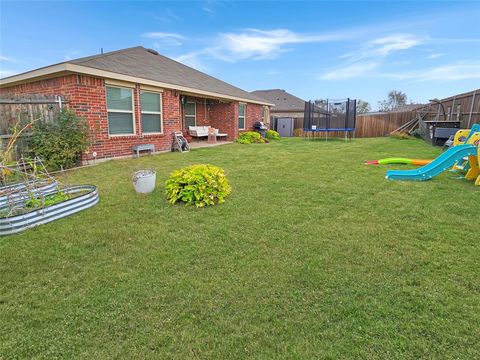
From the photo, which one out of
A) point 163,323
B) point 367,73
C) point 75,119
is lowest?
point 163,323

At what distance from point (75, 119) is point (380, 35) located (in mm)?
13349

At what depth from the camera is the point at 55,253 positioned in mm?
2617

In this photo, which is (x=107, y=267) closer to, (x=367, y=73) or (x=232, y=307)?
(x=232, y=307)

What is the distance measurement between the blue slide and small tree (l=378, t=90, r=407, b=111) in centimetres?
5966

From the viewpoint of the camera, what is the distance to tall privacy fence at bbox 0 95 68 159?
5.97 meters

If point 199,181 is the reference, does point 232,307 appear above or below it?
below

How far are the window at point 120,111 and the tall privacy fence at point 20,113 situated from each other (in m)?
1.56

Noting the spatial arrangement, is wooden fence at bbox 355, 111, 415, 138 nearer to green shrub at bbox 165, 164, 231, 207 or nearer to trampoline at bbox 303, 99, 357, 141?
trampoline at bbox 303, 99, 357, 141

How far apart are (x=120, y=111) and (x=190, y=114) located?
559 cm

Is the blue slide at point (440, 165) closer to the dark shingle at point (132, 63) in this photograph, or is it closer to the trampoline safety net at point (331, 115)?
the dark shingle at point (132, 63)

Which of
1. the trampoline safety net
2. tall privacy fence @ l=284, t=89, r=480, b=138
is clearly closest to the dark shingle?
the trampoline safety net

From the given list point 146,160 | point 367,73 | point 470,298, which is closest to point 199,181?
point 470,298

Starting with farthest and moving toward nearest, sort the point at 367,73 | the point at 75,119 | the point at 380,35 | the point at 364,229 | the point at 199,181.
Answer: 1. the point at 367,73
2. the point at 380,35
3. the point at 75,119
4. the point at 199,181
5. the point at 364,229

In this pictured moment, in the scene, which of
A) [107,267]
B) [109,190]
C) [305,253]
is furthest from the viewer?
[109,190]
